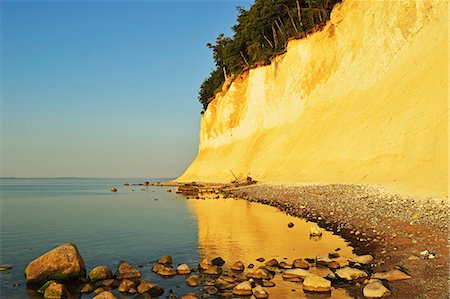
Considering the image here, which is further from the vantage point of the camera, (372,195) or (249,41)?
(249,41)

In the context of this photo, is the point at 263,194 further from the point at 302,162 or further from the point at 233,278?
the point at 233,278

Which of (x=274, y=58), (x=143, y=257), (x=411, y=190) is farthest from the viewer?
(x=274, y=58)

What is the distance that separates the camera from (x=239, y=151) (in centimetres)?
4450

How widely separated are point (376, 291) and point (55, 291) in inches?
235

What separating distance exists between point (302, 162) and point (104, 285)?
77.2 ft

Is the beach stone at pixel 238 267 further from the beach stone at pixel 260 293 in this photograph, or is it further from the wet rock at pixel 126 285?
the wet rock at pixel 126 285

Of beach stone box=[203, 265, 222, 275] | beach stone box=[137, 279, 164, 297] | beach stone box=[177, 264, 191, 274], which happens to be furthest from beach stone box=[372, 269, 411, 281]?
beach stone box=[137, 279, 164, 297]

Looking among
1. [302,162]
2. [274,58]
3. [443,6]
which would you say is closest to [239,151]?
[274,58]

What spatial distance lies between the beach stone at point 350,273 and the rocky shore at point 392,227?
0.54 m

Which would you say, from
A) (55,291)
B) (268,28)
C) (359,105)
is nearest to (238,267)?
(55,291)

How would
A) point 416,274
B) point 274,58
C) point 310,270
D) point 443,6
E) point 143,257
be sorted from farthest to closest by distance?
point 274,58 → point 443,6 → point 143,257 → point 310,270 → point 416,274

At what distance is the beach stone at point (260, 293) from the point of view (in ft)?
22.3

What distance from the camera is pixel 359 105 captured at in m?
27.4

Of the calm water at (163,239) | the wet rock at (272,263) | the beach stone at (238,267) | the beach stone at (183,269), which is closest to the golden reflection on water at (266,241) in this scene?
the calm water at (163,239)
